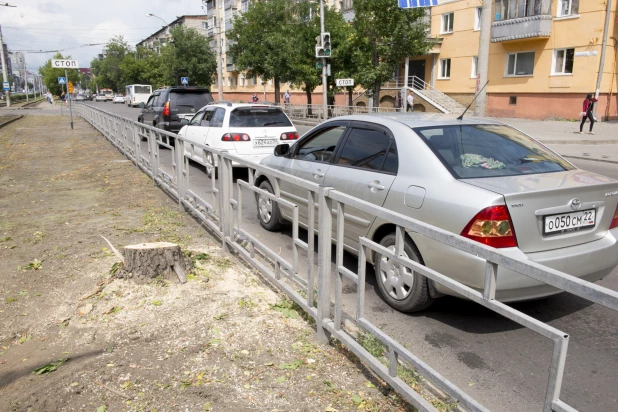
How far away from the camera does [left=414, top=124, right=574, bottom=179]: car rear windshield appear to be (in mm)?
4047

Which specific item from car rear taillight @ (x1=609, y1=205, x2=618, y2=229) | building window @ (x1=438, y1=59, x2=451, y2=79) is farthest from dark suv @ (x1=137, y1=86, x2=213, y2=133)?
building window @ (x1=438, y1=59, x2=451, y2=79)

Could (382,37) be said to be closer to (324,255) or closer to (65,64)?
(65,64)

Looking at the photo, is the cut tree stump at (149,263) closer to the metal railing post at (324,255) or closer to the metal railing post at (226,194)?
the metal railing post at (226,194)

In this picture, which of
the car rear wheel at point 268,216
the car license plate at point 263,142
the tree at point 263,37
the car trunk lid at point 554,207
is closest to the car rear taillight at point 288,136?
the car license plate at point 263,142

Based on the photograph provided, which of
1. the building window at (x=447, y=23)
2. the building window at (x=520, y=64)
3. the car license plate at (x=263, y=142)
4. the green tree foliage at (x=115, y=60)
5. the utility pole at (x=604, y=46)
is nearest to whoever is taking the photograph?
the car license plate at (x=263, y=142)

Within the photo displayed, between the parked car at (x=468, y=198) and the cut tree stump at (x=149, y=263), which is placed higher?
the parked car at (x=468, y=198)

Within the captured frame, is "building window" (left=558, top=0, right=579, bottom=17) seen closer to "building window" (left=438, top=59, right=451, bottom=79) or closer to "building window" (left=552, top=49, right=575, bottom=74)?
"building window" (left=552, top=49, right=575, bottom=74)

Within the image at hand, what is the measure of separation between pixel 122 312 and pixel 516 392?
2897mm

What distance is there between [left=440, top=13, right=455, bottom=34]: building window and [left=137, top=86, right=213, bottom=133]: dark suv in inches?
858

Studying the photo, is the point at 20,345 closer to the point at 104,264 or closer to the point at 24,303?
the point at 24,303

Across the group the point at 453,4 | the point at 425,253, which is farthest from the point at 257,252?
the point at 453,4

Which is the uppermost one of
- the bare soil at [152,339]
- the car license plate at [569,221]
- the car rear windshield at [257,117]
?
the car rear windshield at [257,117]

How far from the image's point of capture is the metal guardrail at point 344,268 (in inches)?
76.4

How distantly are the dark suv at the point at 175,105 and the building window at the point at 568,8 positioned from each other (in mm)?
20040
